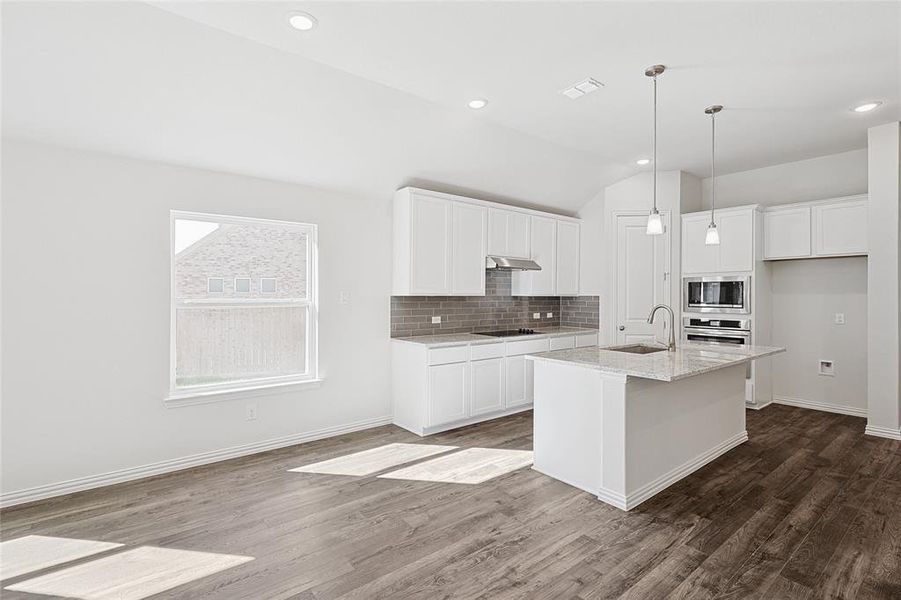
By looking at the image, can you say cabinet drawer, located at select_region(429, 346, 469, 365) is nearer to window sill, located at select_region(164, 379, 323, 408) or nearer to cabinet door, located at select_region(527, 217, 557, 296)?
window sill, located at select_region(164, 379, 323, 408)

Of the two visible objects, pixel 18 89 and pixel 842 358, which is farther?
pixel 842 358

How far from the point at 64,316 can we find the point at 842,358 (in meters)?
7.38

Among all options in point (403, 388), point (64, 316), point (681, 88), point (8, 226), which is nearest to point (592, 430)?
point (403, 388)

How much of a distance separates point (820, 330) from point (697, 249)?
63.7 inches

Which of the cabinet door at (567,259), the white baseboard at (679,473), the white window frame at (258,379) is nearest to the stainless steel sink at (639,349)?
the white baseboard at (679,473)

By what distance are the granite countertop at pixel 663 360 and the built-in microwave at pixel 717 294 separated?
1.70 meters

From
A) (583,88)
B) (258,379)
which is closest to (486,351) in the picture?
(258,379)

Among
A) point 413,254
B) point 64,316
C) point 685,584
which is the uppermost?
point 413,254

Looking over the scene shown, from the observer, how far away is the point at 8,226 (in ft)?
9.62

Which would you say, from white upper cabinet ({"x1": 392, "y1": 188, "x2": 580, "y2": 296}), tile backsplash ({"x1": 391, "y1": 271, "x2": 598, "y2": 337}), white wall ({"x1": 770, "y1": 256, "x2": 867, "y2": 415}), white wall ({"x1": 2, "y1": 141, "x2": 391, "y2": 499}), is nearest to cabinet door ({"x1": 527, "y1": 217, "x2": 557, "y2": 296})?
white upper cabinet ({"x1": 392, "y1": 188, "x2": 580, "y2": 296})

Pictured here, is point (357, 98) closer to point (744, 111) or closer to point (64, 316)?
point (64, 316)

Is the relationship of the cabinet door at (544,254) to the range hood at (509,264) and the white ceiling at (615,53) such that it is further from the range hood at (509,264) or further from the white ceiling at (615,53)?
the white ceiling at (615,53)

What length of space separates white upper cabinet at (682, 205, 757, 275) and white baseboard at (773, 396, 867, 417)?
1730 millimetres

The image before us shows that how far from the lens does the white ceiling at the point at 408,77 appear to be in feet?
7.96
